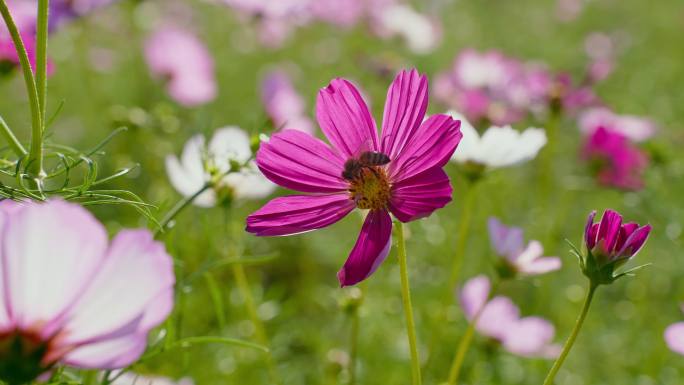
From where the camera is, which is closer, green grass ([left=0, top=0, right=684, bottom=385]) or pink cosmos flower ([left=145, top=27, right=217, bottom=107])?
green grass ([left=0, top=0, right=684, bottom=385])

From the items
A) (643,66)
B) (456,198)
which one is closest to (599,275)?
(456,198)

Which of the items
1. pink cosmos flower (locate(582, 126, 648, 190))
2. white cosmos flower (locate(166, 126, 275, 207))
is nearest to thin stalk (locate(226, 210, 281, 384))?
white cosmos flower (locate(166, 126, 275, 207))

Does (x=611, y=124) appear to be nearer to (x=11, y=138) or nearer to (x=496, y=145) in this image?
(x=496, y=145)

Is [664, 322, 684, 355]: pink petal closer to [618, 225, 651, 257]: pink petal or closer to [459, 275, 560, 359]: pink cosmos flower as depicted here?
[618, 225, 651, 257]: pink petal

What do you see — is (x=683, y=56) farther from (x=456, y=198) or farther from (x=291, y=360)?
(x=291, y=360)

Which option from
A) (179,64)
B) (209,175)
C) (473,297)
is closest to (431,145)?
(209,175)

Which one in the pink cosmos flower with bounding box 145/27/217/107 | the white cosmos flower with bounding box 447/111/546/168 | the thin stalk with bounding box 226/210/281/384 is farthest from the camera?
the pink cosmos flower with bounding box 145/27/217/107

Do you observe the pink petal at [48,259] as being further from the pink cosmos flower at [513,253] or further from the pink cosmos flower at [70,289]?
the pink cosmos flower at [513,253]
